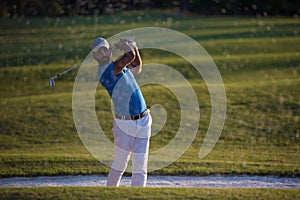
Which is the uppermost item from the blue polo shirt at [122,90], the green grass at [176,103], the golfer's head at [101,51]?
the golfer's head at [101,51]

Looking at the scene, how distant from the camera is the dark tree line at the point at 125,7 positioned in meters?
46.1

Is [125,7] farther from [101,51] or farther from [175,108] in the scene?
[101,51]

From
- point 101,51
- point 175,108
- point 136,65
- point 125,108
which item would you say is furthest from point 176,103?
point 101,51

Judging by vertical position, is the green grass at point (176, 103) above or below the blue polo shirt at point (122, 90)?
below

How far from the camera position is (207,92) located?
19.5 metres

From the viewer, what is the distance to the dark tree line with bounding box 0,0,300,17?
4609cm

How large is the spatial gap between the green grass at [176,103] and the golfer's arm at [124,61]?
5.36ft

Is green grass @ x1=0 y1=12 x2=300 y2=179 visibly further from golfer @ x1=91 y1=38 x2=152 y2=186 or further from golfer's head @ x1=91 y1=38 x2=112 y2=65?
golfer's head @ x1=91 y1=38 x2=112 y2=65

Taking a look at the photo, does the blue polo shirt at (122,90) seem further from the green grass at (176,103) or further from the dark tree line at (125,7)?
the dark tree line at (125,7)

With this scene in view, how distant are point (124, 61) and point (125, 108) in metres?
0.65

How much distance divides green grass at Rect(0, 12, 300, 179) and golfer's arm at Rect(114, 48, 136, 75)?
1.63 metres

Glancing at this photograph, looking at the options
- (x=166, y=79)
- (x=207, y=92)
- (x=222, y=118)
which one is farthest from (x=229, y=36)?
(x=222, y=118)

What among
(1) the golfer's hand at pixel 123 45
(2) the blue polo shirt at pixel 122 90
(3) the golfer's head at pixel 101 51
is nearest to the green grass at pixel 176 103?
(2) the blue polo shirt at pixel 122 90

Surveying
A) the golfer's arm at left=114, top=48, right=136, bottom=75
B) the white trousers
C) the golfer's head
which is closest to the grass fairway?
the white trousers
